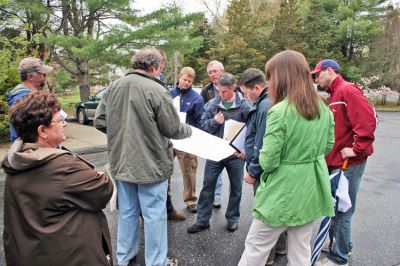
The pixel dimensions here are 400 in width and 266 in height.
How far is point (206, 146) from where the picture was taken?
3.41 metres

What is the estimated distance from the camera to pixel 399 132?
41.8ft

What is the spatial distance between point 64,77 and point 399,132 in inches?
535

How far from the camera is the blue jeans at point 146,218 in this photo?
9.27 feet

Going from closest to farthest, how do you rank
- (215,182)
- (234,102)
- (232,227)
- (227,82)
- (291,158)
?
(291,158) < (227,82) < (234,102) < (215,182) < (232,227)

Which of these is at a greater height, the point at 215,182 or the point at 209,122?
the point at 209,122

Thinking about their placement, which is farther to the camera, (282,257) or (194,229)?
(194,229)

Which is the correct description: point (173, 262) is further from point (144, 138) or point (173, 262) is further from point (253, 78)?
point (253, 78)

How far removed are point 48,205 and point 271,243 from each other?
1536mm

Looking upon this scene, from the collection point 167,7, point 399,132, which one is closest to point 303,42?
point 399,132

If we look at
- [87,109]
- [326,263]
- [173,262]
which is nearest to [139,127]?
[173,262]

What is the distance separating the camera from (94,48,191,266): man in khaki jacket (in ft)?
8.57

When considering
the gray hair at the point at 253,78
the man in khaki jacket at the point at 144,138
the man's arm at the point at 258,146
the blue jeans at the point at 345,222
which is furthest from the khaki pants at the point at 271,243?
the gray hair at the point at 253,78

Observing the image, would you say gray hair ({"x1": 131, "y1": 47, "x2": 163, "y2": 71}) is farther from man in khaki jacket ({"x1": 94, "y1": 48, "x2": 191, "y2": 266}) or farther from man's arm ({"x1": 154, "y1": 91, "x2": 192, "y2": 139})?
man's arm ({"x1": 154, "y1": 91, "x2": 192, "y2": 139})

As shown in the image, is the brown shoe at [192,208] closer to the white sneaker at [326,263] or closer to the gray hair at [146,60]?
the white sneaker at [326,263]
